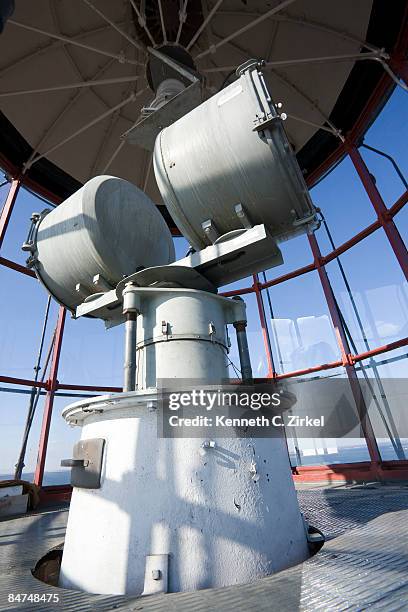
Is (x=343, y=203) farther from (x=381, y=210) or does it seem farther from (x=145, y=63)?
(x=145, y=63)

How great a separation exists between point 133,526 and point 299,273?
29.0 feet

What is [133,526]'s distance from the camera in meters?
2.21

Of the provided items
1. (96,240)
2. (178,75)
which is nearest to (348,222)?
(178,75)

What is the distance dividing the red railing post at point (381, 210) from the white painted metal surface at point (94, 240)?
18.7 ft

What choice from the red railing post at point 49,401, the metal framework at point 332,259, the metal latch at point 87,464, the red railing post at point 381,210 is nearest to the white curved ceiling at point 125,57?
the metal framework at point 332,259

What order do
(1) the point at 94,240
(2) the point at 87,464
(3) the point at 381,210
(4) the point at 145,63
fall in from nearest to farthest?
(2) the point at 87,464, (1) the point at 94,240, (4) the point at 145,63, (3) the point at 381,210

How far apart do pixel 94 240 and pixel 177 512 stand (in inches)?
101

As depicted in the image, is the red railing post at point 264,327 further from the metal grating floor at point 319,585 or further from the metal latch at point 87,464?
the metal latch at point 87,464

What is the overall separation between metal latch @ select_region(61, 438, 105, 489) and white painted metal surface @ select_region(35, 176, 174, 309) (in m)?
1.66

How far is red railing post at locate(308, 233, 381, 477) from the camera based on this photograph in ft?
24.3

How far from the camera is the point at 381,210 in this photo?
7.82m

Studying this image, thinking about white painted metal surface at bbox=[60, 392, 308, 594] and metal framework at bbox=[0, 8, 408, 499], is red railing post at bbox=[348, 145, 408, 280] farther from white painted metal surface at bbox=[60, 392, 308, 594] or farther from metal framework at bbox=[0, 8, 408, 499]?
white painted metal surface at bbox=[60, 392, 308, 594]

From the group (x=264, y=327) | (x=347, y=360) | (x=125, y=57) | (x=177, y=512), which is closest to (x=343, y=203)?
(x=264, y=327)

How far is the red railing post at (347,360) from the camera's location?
7406 mm
